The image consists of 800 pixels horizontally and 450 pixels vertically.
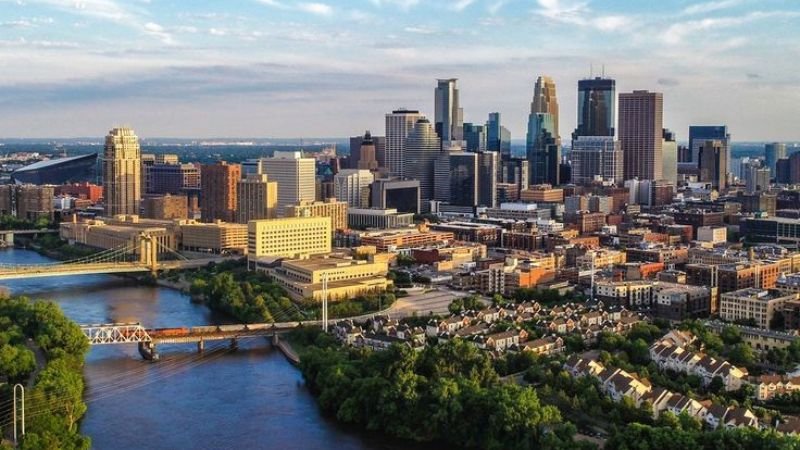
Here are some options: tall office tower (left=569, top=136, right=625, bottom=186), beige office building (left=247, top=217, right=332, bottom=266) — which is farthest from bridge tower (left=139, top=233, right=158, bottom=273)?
tall office tower (left=569, top=136, right=625, bottom=186)

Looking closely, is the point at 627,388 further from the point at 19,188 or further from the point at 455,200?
the point at 19,188

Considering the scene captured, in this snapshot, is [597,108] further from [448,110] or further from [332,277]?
[332,277]

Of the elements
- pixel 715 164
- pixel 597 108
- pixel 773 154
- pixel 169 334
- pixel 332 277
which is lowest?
pixel 169 334

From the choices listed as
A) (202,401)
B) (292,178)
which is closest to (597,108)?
(292,178)

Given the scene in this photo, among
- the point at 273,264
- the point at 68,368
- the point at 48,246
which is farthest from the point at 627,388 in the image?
the point at 48,246

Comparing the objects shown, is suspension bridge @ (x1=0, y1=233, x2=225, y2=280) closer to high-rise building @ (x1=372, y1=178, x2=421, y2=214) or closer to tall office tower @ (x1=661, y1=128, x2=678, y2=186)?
high-rise building @ (x1=372, y1=178, x2=421, y2=214)

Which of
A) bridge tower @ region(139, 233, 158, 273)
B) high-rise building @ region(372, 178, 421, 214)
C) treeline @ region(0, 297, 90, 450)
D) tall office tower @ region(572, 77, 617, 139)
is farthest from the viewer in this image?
tall office tower @ region(572, 77, 617, 139)

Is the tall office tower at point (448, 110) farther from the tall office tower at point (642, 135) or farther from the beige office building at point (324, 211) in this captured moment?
the beige office building at point (324, 211)
